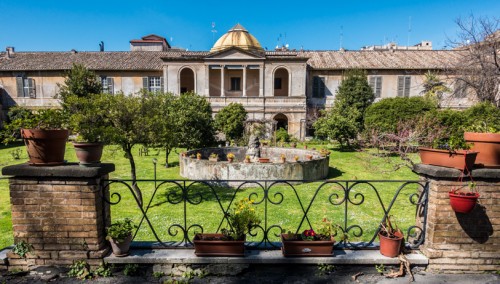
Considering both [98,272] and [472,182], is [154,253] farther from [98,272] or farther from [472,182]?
[472,182]

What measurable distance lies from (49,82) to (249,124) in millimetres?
24013

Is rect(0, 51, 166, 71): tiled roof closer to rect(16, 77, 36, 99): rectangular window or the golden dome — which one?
rect(16, 77, 36, 99): rectangular window

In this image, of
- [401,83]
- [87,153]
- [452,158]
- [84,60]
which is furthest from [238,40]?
[452,158]

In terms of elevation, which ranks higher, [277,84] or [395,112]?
[277,84]

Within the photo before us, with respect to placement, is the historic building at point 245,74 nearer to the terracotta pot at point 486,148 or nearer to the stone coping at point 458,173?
the terracotta pot at point 486,148

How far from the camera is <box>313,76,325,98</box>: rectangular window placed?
3244cm

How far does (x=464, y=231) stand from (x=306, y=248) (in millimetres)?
1907

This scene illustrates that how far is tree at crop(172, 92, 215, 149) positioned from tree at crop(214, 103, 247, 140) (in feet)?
10.5

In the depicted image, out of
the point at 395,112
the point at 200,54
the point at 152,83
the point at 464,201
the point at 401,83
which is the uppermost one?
the point at 200,54

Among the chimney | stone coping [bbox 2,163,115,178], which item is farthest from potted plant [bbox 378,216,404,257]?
the chimney

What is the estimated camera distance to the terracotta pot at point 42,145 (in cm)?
336

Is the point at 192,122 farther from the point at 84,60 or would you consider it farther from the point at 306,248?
the point at 84,60

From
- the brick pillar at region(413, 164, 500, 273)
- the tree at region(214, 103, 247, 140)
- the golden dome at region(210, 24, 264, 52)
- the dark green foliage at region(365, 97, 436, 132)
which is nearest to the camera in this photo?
the brick pillar at region(413, 164, 500, 273)

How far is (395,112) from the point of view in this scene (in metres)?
21.9
